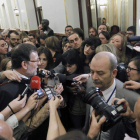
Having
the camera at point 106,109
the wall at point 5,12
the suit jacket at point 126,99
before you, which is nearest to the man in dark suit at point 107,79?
the suit jacket at point 126,99

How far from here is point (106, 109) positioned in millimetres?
787

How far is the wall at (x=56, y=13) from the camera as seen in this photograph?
4.39m

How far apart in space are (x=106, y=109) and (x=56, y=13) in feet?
14.9

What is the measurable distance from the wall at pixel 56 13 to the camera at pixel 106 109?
3.86m

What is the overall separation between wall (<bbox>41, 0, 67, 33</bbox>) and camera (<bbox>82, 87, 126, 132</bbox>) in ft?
12.7

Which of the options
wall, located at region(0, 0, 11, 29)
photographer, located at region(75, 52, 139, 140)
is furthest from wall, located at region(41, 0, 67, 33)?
wall, located at region(0, 0, 11, 29)

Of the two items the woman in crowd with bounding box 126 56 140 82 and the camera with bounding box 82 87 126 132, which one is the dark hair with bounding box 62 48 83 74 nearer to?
the woman in crowd with bounding box 126 56 140 82

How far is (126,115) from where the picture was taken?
0.87m

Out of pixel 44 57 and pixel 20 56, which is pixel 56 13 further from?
pixel 20 56

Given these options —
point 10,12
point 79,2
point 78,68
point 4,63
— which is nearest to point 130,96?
point 78,68

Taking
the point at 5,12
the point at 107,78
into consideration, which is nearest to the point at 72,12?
the point at 107,78

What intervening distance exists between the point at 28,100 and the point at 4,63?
3.21 feet

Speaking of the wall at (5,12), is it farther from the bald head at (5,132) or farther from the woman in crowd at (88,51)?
the bald head at (5,132)

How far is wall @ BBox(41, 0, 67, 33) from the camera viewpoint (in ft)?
14.4
